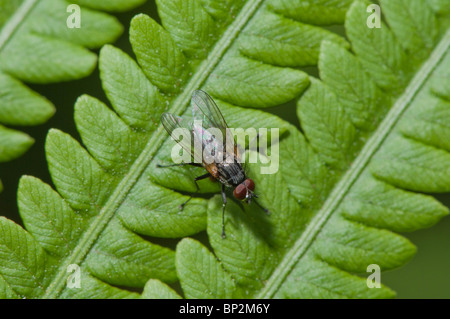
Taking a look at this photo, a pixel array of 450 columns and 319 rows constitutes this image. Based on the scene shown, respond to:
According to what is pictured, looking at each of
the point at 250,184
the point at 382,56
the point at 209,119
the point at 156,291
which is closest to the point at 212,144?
the point at 209,119

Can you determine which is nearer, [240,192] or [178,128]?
[178,128]

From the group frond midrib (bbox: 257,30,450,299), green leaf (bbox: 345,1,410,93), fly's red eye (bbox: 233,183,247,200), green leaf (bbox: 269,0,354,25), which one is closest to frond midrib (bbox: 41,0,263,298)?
green leaf (bbox: 269,0,354,25)

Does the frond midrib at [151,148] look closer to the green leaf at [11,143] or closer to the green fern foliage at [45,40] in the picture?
the green fern foliage at [45,40]

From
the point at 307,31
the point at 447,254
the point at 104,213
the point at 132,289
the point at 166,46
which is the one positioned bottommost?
the point at 132,289

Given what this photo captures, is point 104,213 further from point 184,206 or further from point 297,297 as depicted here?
point 297,297

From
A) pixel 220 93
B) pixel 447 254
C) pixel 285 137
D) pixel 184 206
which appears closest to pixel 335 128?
pixel 285 137

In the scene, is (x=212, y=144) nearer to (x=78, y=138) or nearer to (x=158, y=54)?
(x=158, y=54)
